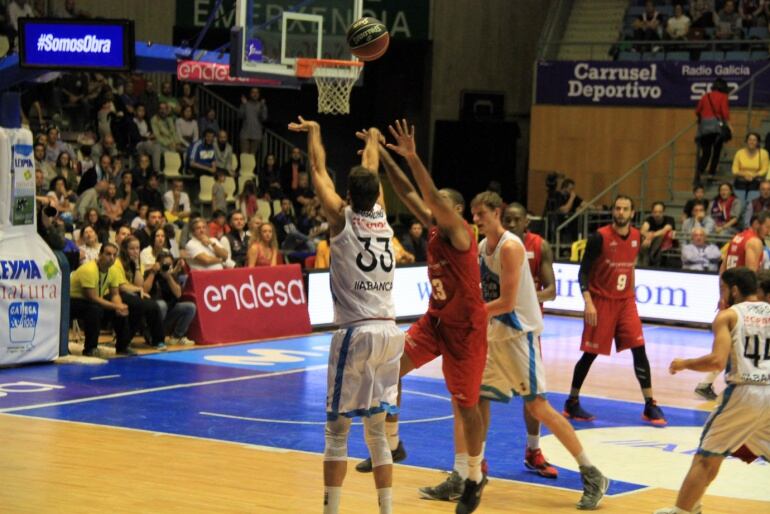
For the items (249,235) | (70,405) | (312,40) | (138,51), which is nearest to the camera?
(70,405)

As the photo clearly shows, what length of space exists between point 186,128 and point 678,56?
31.4 feet

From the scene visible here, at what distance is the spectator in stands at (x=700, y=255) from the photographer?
20.3m

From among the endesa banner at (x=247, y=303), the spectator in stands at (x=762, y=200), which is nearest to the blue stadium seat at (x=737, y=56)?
the spectator in stands at (x=762, y=200)

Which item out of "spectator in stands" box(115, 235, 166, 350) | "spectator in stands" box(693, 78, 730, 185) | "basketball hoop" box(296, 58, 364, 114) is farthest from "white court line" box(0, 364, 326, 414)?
"spectator in stands" box(693, 78, 730, 185)

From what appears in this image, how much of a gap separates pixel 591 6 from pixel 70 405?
18912 millimetres

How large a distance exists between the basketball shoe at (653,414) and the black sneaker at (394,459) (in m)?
2.91

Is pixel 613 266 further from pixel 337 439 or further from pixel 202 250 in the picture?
pixel 202 250

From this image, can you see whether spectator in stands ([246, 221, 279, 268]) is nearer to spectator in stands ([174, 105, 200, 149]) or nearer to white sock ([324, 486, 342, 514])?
spectator in stands ([174, 105, 200, 149])

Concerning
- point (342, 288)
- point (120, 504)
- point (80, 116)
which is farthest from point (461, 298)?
point (80, 116)

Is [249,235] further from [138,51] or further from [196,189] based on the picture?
[196,189]

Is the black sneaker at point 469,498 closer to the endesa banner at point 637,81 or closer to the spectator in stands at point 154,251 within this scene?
the spectator in stands at point 154,251

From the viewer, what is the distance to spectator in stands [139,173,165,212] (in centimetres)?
2019

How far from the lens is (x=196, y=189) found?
23.3 meters

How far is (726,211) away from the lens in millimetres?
21672
